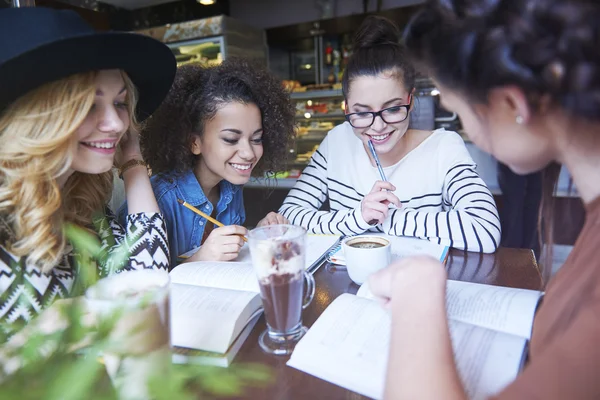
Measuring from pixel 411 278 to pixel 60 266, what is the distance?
0.79 m

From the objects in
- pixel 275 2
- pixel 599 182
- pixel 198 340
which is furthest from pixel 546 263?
pixel 275 2

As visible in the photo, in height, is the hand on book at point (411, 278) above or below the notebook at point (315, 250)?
above

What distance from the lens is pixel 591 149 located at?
55 centimetres

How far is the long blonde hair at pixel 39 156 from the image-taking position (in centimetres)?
80

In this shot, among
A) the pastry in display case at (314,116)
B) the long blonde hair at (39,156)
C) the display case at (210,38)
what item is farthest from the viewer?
the display case at (210,38)

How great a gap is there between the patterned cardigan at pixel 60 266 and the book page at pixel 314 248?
0.21m

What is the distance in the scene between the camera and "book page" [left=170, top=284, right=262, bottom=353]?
0.70 meters

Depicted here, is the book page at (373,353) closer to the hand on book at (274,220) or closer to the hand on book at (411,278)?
the hand on book at (411,278)

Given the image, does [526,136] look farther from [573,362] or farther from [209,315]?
[209,315]

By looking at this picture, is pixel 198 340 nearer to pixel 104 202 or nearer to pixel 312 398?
pixel 312 398

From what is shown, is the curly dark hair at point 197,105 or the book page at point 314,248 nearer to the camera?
the book page at point 314,248

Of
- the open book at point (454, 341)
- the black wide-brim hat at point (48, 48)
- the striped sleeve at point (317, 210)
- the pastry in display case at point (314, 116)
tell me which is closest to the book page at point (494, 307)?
the open book at point (454, 341)

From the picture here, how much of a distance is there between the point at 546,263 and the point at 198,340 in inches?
26.1

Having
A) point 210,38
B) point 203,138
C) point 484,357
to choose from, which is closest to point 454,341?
point 484,357
